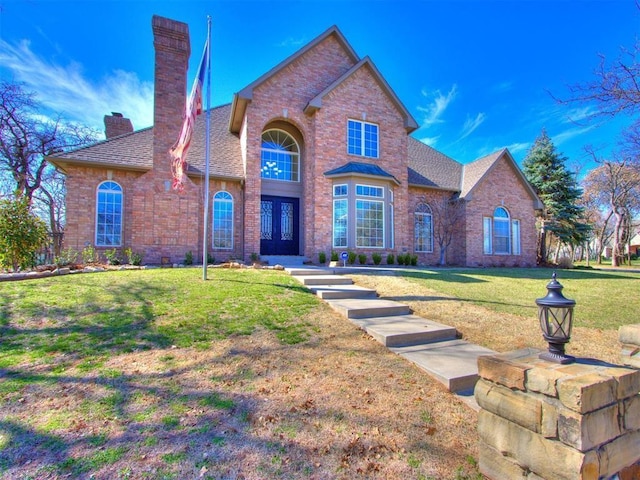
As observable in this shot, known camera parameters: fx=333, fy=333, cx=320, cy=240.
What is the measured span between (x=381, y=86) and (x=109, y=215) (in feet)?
38.6

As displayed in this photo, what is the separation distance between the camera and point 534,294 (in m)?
8.29

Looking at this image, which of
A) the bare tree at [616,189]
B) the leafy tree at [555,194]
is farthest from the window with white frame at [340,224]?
the bare tree at [616,189]

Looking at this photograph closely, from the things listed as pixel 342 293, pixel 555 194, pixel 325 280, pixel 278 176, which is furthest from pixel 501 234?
pixel 342 293

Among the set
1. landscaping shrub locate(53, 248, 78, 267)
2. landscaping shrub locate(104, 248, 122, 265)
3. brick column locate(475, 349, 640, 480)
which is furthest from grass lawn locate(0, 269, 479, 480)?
Answer: landscaping shrub locate(104, 248, 122, 265)

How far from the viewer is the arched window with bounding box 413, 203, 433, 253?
15.7m

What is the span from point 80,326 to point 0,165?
18816 millimetres

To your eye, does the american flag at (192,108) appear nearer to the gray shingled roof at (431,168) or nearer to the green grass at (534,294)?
the green grass at (534,294)

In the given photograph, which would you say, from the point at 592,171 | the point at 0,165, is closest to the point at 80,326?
the point at 0,165

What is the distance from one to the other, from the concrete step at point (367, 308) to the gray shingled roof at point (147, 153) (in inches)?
314

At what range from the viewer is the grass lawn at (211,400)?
7.75ft

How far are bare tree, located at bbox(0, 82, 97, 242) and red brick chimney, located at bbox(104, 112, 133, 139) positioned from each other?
443 cm

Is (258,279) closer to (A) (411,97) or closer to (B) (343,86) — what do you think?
(B) (343,86)

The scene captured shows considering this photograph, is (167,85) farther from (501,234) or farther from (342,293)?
(501,234)

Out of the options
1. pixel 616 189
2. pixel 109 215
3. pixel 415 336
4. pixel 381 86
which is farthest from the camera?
pixel 616 189
